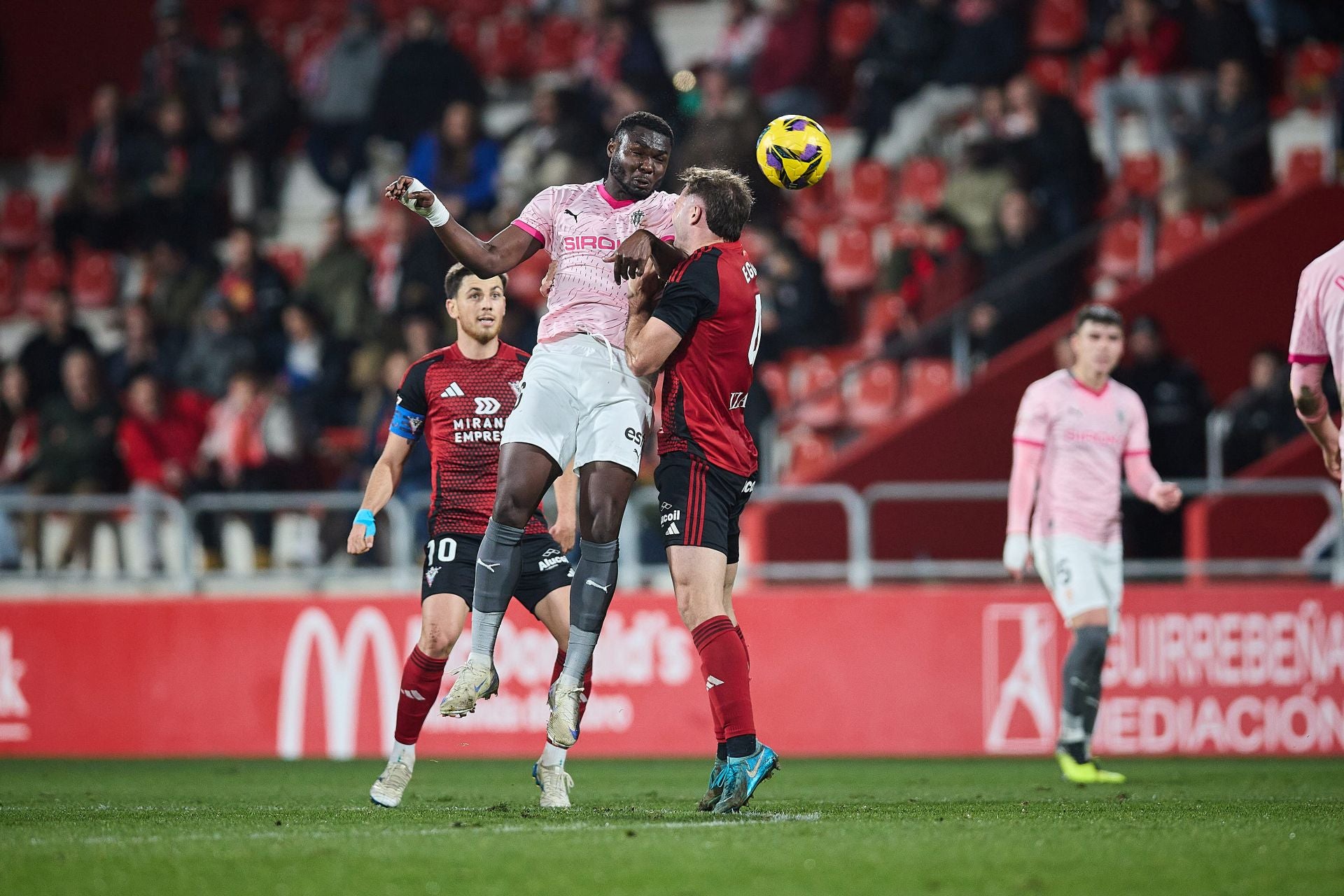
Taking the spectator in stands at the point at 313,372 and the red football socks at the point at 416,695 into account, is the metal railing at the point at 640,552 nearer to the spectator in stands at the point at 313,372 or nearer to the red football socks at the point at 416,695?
the spectator in stands at the point at 313,372

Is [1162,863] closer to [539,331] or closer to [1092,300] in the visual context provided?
[539,331]

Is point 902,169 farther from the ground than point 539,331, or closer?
farther from the ground

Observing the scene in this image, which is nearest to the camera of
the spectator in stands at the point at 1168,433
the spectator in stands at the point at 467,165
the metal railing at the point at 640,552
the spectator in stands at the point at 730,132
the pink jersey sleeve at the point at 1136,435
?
the pink jersey sleeve at the point at 1136,435

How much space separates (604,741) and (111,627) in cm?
393

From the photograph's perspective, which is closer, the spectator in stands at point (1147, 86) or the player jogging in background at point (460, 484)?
the player jogging in background at point (460, 484)

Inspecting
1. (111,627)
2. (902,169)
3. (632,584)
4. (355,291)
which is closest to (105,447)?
(111,627)

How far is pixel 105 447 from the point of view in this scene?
50.5 feet

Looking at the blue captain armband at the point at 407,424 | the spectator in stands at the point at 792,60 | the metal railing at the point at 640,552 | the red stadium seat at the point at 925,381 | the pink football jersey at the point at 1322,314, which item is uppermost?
the spectator in stands at the point at 792,60

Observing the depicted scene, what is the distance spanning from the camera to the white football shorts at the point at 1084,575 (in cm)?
1005

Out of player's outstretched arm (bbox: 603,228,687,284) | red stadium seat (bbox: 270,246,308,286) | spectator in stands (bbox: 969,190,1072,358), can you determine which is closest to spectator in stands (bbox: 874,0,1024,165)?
spectator in stands (bbox: 969,190,1072,358)

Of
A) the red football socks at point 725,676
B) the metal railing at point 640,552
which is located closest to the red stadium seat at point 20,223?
the metal railing at point 640,552

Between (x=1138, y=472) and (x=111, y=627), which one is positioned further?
(x=111, y=627)

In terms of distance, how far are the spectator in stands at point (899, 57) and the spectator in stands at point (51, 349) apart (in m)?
7.89

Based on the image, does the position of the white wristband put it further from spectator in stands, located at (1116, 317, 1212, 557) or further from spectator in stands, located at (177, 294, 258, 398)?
spectator in stands, located at (177, 294, 258, 398)
